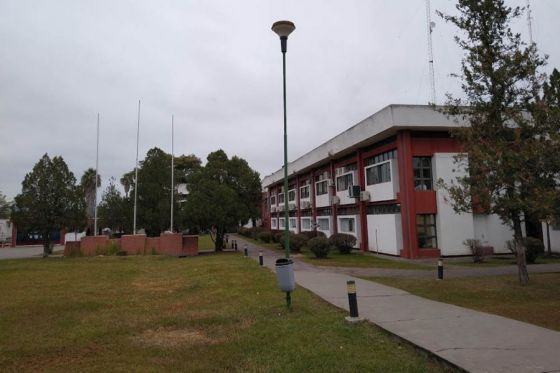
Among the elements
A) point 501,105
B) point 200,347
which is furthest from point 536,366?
point 501,105

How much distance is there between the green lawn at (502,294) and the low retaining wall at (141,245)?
774 inches

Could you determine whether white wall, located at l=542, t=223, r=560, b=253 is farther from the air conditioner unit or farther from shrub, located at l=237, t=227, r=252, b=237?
shrub, located at l=237, t=227, r=252, b=237

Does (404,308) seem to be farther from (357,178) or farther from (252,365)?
(357,178)

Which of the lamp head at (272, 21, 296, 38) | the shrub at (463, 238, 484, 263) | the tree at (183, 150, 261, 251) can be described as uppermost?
the lamp head at (272, 21, 296, 38)

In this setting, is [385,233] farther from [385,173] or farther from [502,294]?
[502,294]

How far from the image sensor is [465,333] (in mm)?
7059

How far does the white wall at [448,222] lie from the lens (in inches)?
979

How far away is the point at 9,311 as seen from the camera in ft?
33.9

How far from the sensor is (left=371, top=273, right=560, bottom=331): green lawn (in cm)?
899

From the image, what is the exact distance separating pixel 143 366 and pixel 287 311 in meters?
4.08

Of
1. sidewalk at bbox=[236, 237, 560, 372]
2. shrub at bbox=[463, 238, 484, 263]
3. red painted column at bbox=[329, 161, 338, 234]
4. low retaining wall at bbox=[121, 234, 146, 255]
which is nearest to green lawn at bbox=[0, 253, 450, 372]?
sidewalk at bbox=[236, 237, 560, 372]

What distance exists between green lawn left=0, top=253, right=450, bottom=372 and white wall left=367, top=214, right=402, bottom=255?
47.3ft

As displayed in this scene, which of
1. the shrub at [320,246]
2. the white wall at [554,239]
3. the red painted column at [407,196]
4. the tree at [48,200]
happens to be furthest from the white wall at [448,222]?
the tree at [48,200]

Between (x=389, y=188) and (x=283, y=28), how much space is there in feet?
58.0
